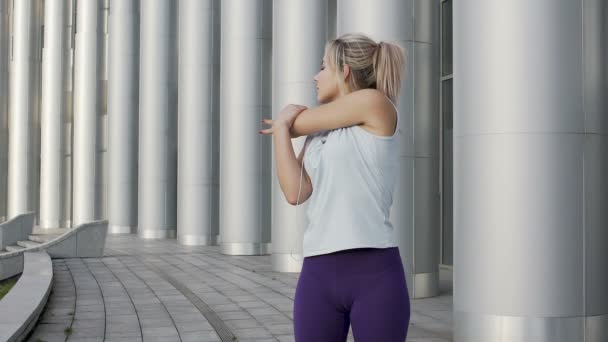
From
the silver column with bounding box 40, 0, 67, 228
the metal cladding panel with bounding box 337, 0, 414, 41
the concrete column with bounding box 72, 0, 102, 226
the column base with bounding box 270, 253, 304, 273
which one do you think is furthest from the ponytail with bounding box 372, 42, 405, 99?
the silver column with bounding box 40, 0, 67, 228

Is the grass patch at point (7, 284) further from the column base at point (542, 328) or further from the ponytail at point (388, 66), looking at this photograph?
the ponytail at point (388, 66)

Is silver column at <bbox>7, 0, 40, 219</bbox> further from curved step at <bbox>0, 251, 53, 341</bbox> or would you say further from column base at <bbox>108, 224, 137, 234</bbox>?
curved step at <bbox>0, 251, 53, 341</bbox>

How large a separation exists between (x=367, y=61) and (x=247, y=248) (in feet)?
53.2

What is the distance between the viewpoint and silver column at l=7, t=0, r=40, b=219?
36.5 m

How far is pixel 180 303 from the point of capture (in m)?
10.7

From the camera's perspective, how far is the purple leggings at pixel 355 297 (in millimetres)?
2443

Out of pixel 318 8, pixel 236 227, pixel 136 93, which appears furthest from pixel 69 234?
pixel 136 93

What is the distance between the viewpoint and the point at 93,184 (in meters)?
32.4

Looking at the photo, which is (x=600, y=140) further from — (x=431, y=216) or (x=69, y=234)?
(x=69, y=234)

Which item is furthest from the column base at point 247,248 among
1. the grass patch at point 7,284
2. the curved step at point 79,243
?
the grass patch at point 7,284

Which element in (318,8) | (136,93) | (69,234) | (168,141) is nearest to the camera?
(318,8)

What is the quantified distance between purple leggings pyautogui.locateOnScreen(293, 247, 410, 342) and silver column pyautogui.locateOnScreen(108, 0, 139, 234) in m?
26.8

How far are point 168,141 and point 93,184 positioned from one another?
790 centimetres

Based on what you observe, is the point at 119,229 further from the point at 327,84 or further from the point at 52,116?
the point at 327,84
